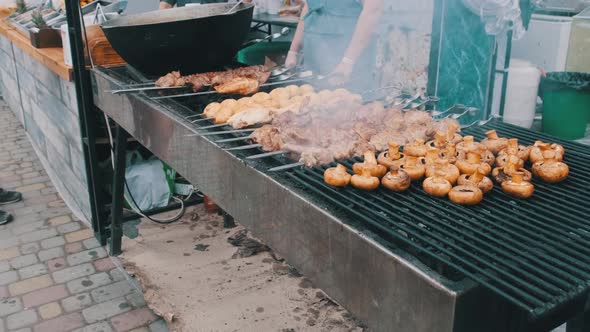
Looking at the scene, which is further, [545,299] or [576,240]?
[576,240]

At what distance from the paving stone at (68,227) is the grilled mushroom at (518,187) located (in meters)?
4.48

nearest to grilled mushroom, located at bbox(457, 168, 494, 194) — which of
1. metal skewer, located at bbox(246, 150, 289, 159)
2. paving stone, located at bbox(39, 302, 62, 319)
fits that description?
metal skewer, located at bbox(246, 150, 289, 159)

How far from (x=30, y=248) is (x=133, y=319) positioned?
5.45ft

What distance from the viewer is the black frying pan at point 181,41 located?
3299 millimetres

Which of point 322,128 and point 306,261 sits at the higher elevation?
point 322,128

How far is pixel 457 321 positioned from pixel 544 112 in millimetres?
5096

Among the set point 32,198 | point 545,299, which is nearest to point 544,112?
point 545,299

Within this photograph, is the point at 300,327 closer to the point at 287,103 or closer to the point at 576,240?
the point at 287,103

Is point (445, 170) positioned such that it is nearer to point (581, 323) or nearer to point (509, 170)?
point (509, 170)

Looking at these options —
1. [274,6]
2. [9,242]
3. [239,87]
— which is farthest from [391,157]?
[274,6]

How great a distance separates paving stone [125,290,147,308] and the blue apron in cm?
242

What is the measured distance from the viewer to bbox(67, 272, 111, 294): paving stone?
160 inches

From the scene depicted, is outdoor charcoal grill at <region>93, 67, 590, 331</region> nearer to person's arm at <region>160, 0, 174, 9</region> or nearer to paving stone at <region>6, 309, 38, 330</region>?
paving stone at <region>6, 309, 38, 330</region>

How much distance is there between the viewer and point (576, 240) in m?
1.49
